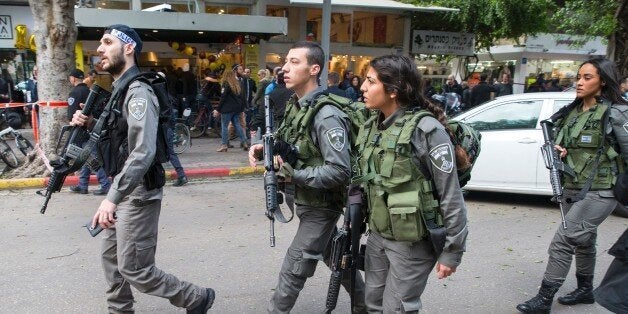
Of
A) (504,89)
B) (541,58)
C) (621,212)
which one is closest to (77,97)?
(621,212)

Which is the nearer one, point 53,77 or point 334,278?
point 334,278

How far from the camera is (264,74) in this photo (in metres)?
11.2

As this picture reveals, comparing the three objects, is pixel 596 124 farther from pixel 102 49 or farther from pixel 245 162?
pixel 245 162

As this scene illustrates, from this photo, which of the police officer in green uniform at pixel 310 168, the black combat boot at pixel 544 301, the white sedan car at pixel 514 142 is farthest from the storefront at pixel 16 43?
the black combat boot at pixel 544 301

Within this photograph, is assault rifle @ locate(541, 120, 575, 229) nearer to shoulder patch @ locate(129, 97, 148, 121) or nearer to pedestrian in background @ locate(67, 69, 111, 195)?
shoulder patch @ locate(129, 97, 148, 121)

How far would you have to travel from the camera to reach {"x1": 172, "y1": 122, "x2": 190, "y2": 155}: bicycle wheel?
10875mm

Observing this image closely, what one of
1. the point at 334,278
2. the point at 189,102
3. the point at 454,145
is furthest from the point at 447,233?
the point at 189,102

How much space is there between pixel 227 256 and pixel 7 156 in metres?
5.64

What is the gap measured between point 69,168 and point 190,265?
188cm

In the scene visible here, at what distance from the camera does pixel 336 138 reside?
10.0 ft

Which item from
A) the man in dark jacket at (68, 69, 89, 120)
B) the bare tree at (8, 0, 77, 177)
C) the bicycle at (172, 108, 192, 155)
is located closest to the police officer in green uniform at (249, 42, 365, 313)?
the man in dark jacket at (68, 69, 89, 120)

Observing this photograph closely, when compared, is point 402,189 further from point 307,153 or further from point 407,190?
point 307,153

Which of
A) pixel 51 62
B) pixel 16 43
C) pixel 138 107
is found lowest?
pixel 138 107

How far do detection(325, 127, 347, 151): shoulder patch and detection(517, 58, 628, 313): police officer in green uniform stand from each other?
189 cm
